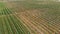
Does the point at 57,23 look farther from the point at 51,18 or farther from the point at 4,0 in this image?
the point at 4,0

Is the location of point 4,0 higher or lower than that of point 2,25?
lower

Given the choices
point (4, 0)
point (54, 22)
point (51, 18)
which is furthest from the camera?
point (4, 0)

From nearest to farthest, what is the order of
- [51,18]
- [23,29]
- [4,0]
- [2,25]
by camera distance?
[23,29], [2,25], [51,18], [4,0]

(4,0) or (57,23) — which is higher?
(57,23)

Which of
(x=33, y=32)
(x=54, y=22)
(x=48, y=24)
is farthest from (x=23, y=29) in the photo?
(x=54, y=22)

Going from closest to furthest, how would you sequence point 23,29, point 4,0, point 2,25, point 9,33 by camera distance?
point 9,33
point 23,29
point 2,25
point 4,0

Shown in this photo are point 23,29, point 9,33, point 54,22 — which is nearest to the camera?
point 9,33

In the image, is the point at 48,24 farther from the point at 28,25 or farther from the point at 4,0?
the point at 4,0

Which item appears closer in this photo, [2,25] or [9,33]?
[9,33]

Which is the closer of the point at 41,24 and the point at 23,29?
the point at 23,29

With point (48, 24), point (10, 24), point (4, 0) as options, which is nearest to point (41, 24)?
point (48, 24)
